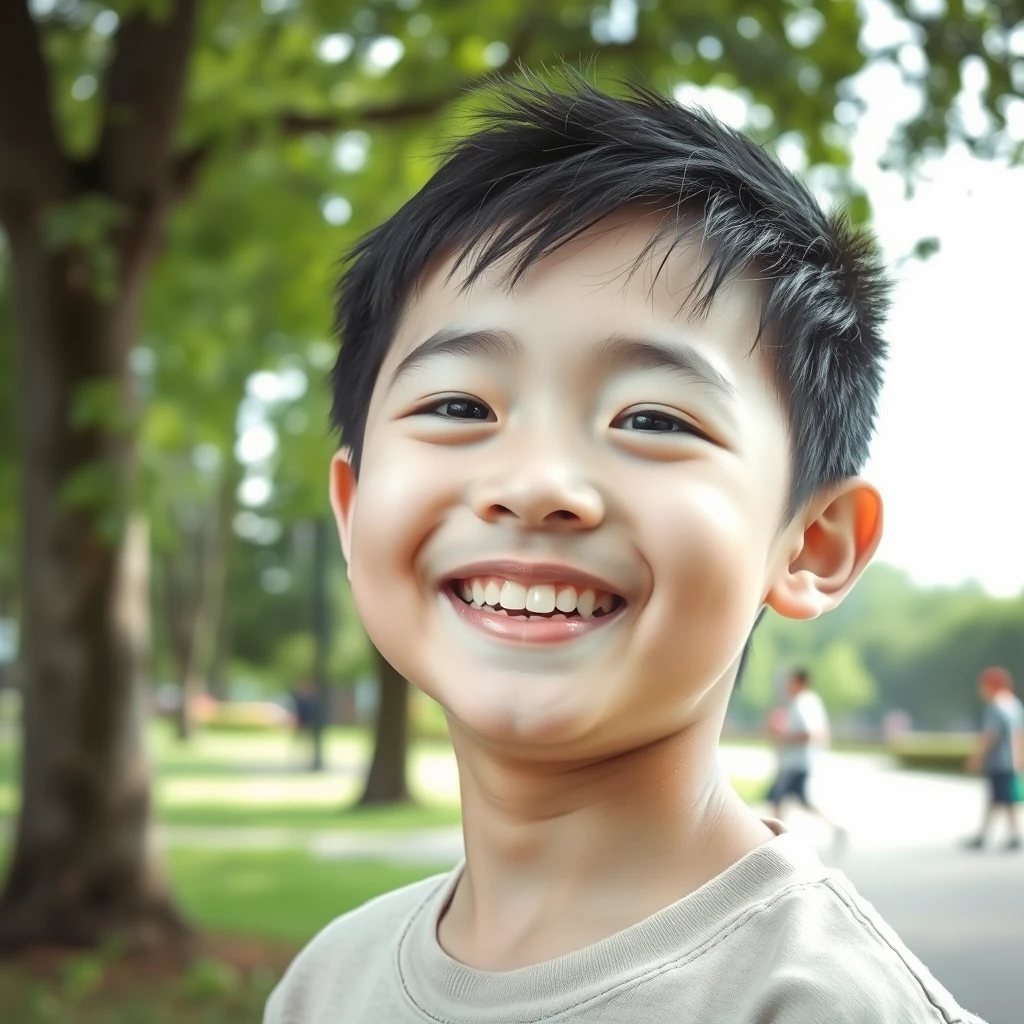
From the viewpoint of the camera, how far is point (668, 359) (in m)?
1.29

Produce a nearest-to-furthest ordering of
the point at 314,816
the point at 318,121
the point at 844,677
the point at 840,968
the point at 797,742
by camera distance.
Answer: the point at 840,968, the point at 318,121, the point at 797,742, the point at 314,816, the point at 844,677

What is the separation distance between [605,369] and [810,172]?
17.1ft

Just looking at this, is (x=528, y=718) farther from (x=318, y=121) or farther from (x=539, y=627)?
(x=318, y=121)

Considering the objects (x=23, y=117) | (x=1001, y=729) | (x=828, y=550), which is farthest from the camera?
(x=1001, y=729)

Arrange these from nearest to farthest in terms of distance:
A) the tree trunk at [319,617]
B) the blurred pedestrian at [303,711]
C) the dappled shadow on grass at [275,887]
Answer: the dappled shadow on grass at [275,887], the tree trunk at [319,617], the blurred pedestrian at [303,711]

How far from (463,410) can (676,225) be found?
0.88 feet

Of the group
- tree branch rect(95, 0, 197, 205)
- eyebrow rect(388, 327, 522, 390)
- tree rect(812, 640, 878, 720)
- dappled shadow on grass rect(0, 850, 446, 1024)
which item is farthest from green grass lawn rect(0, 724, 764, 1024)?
eyebrow rect(388, 327, 522, 390)

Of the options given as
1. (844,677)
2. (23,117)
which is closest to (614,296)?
(23,117)

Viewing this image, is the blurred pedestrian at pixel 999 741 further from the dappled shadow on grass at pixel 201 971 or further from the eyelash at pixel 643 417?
the eyelash at pixel 643 417

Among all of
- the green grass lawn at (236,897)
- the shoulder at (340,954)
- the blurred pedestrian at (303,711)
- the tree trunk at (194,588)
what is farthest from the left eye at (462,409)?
the tree trunk at (194,588)

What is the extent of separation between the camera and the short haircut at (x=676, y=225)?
53.3 inches

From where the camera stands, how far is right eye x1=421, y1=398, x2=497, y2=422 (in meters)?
1.33

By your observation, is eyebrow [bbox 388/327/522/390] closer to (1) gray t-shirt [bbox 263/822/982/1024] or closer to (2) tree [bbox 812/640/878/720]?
(1) gray t-shirt [bbox 263/822/982/1024]

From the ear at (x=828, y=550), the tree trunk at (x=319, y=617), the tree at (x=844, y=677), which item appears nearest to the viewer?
the ear at (x=828, y=550)
